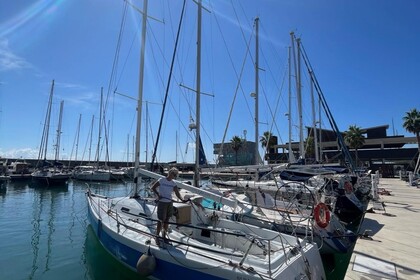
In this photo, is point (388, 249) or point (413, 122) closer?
point (388, 249)

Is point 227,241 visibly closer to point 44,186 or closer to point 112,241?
point 112,241

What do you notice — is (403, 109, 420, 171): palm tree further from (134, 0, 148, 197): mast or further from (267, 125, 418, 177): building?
(134, 0, 148, 197): mast

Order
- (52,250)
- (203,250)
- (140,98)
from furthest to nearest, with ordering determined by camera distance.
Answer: (140,98) < (52,250) < (203,250)

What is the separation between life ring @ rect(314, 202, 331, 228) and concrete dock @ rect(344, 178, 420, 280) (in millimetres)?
1069

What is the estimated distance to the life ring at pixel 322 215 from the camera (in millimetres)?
7338

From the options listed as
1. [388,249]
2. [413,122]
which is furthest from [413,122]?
[388,249]

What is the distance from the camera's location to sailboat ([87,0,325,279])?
500 cm

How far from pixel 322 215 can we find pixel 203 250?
12.4 ft

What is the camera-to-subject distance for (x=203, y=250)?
5770mm

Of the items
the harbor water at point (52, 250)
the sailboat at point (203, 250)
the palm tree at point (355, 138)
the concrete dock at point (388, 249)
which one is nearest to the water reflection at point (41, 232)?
the harbor water at point (52, 250)

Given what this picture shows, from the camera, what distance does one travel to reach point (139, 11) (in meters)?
12.3

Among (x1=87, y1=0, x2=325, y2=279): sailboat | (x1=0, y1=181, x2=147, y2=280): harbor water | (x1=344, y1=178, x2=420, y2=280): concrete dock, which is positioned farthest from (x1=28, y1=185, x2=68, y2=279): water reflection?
(x1=344, y1=178, x2=420, y2=280): concrete dock

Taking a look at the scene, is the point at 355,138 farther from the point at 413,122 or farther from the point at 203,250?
the point at 203,250

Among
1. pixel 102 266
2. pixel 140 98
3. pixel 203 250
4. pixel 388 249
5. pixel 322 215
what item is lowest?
pixel 102 266
